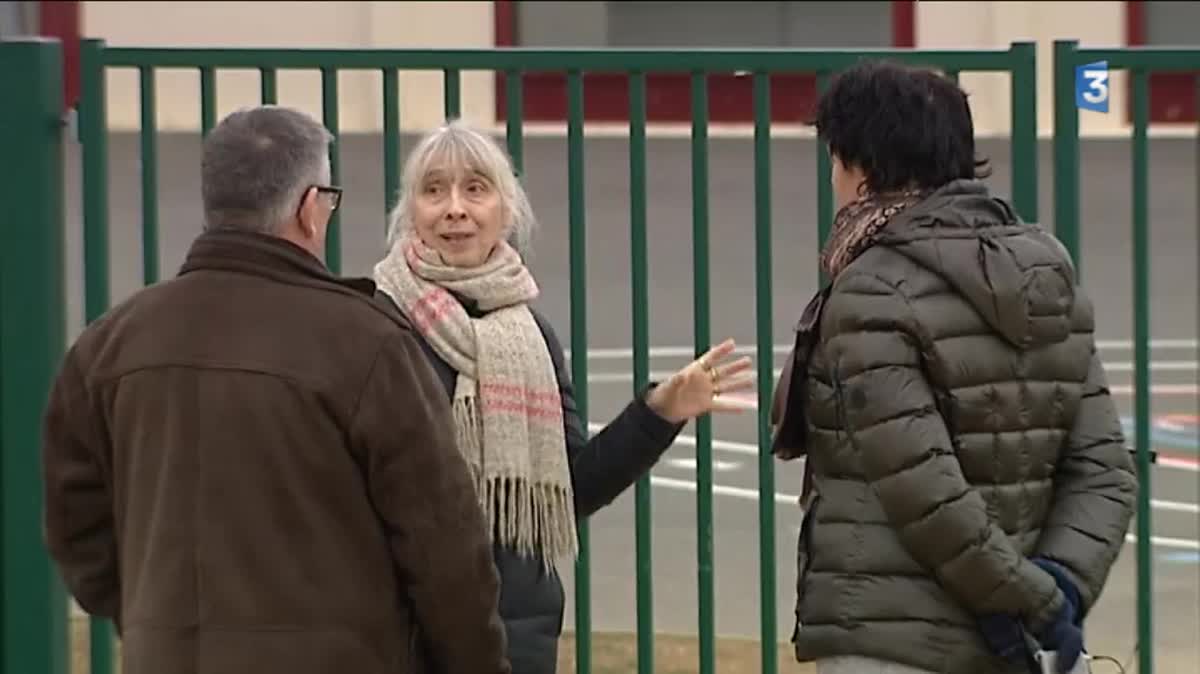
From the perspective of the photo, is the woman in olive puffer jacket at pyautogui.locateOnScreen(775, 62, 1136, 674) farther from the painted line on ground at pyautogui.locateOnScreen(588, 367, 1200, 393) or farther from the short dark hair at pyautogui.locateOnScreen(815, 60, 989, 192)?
the painted line on ground at pyautogui.locateOnScreen(588, 367, 1200, 393)

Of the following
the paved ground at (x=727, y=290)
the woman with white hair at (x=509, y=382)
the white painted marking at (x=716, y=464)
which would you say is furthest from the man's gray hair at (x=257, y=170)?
the white painted marking at (x=716, y=464)

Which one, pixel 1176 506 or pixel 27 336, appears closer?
pixel 27 336

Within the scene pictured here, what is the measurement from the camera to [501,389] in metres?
3.25

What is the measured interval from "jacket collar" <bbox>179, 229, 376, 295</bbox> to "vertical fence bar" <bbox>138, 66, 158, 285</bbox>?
1393 millimetres

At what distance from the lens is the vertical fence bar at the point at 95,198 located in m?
3.99

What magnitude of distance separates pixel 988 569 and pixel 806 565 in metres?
0.33

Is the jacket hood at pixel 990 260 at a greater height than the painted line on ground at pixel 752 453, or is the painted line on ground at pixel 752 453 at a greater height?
the jacket hood at pixel 990 260

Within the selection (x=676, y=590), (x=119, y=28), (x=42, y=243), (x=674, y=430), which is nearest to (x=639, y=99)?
(x=674, y=430)

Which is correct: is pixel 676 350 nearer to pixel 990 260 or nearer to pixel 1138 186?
pixel 1138 186

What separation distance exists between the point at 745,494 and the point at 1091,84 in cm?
513

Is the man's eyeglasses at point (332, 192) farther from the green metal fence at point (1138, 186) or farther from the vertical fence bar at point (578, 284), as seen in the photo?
the green metal fence at point (1138, 186)

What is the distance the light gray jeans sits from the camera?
9.66 ft

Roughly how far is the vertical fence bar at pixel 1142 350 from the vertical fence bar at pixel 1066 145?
0.15m

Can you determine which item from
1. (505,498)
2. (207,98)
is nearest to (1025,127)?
(505,498)
